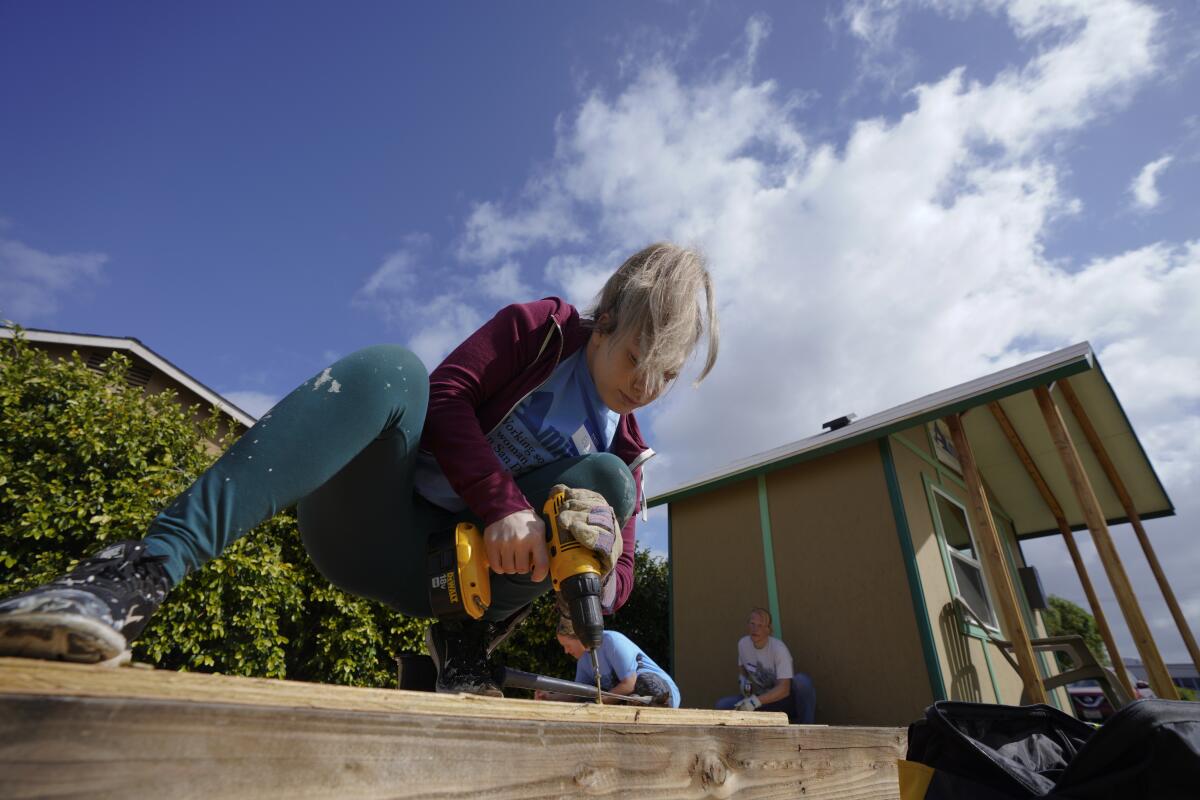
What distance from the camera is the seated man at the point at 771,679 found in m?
5.05

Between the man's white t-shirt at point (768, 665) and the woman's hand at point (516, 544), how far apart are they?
4.68 m

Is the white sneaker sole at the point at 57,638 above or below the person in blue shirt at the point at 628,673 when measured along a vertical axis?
below

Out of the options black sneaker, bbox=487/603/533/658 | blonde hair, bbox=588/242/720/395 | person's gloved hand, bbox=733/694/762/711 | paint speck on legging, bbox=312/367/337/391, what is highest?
blonde hair, bbox=588/242/720/395

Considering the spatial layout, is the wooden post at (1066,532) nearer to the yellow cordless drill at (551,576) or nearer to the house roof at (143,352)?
the yellow cordless drill at (551,576)

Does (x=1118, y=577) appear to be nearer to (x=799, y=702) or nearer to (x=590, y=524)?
(x=799, y=702)

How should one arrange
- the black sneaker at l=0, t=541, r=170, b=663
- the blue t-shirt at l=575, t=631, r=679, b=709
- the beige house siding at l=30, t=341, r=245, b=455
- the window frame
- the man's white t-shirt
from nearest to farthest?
the black sneaker at l=0, t=541, r=170, b=663
the blue t-shirt at l=575, t=631, r=679, b=709
the man's white t-shirt
the window frame
the beige house siding at l=30, t=341, r=245, b=455

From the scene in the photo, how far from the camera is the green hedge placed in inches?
185

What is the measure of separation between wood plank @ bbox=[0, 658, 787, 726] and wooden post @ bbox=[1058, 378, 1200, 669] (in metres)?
7.09

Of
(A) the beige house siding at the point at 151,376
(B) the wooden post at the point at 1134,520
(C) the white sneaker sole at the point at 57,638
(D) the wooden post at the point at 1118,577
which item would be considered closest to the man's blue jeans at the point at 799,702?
(D) the wooden post at the point at 1118,577

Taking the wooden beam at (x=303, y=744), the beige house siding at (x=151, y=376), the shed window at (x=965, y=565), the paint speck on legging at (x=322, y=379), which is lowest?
the wooden beam at (x=303, y=744)

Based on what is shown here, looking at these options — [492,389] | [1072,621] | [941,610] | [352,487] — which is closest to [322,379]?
[352,487]

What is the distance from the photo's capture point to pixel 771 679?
5.14 m

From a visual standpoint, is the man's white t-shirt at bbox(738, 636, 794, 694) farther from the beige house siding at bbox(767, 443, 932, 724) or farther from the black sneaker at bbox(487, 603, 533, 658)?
the black sneaker at bbox(487, 603, 533, 658)

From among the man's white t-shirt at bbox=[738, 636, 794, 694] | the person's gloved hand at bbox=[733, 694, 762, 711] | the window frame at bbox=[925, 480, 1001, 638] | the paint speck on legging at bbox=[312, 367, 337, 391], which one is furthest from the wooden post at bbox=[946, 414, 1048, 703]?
the paint speck on legging at bbox=[312, 367, 337, 391]
